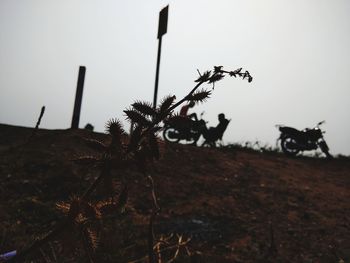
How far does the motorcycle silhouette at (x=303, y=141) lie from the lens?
1080 cm

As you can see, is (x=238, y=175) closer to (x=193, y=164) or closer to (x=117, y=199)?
(x=193, y=164)

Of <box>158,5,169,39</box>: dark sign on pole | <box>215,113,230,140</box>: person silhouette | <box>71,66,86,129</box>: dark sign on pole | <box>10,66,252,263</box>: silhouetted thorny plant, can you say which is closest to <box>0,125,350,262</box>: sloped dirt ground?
<box>71,66,86,129</box>: dark sign on pole

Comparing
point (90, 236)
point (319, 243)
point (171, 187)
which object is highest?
point (90, 236)

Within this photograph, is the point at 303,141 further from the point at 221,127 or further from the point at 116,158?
the point at 116,158

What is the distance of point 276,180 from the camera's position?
240 inches

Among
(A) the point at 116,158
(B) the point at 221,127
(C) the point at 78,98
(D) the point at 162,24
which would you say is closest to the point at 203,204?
(D) the point at 162,24

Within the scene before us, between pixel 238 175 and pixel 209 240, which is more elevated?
pixel 238 175

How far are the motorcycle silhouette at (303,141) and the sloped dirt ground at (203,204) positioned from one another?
A: 3.80 m

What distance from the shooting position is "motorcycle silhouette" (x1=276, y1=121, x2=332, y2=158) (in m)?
10.8

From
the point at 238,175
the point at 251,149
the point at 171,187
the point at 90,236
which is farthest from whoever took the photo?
the point at 251,149

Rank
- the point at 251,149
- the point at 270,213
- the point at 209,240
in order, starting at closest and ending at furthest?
the point at 209,240, the point at 270,213, the point at 251,149

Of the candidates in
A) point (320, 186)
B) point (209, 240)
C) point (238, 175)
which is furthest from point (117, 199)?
point (320, 186)

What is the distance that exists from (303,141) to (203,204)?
24.7 ft

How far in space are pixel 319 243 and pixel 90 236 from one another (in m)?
3.72
